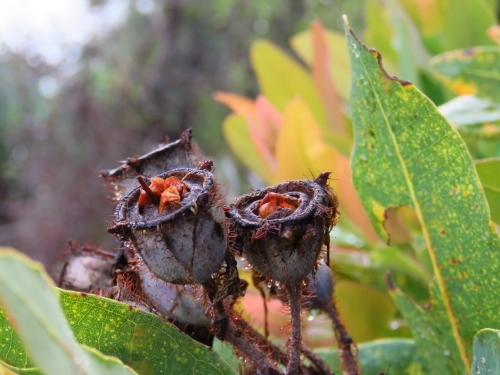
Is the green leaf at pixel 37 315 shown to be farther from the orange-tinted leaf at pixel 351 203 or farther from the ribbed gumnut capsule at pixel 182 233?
the orange-tinted leaf at pixel 351 203

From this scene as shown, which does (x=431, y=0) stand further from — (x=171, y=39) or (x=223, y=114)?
(x=171, y=39)

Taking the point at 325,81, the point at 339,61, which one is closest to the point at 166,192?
Result: the point at 325,81

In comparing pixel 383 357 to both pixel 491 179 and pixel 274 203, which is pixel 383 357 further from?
pixel 274 203

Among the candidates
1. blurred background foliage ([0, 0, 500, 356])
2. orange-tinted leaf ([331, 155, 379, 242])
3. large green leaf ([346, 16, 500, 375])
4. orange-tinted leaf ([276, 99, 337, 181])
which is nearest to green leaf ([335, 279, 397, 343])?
orange-tinted leaf ([331, 155, 379, 242])

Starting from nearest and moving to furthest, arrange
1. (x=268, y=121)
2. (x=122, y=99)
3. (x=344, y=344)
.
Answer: (x=344, y=344) → (x=268, y=121) → (x=122, y=99)

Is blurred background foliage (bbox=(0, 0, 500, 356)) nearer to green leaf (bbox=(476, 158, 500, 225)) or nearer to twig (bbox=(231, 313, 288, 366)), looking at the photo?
green leaf (bbox=(476, 158, 500, 225))

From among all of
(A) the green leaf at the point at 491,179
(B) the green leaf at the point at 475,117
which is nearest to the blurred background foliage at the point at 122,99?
(B) the green leaf at the point at 475,117

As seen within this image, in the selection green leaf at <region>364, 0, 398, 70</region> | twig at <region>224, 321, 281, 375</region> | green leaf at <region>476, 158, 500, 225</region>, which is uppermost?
green leaf at <region>364, 0, 398, 70</region>
